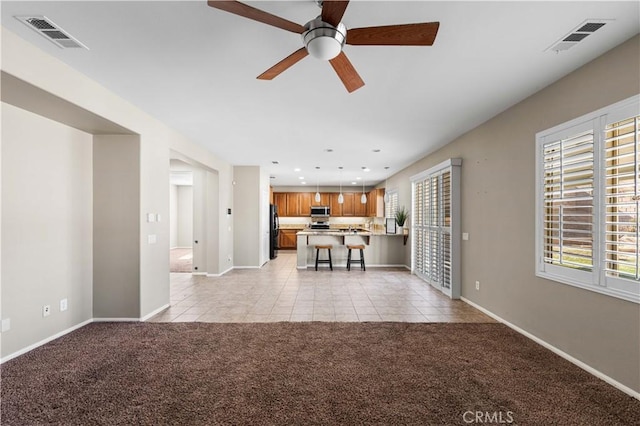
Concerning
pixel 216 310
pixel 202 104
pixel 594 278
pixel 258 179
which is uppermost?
pixel 202 104

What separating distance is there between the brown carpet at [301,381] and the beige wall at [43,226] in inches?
12.8

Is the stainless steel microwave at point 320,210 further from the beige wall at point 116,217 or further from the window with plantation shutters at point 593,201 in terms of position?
the window with plantation shutters at point 593,201

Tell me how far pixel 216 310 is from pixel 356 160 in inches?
167

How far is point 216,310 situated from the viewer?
13.6ft

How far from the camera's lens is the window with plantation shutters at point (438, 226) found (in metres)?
4.79

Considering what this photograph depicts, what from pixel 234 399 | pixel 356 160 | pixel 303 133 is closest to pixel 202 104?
pixel 303 133

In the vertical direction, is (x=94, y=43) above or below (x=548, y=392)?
above

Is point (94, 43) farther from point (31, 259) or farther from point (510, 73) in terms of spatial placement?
point (510, 73)

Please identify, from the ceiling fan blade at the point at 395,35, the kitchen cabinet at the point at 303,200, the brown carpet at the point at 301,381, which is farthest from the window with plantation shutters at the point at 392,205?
the ceiling fan blade at the point at 395,35

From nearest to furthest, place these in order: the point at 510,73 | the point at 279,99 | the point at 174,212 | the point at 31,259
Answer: the point at 510,73, the point at 31,259, the point at 279,99, the point at 174,212

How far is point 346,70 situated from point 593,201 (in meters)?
2.31

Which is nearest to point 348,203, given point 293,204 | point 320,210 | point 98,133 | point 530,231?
point 320,210

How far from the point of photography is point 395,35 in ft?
5.60

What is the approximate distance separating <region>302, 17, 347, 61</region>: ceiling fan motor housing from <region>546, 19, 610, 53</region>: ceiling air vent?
168cm
